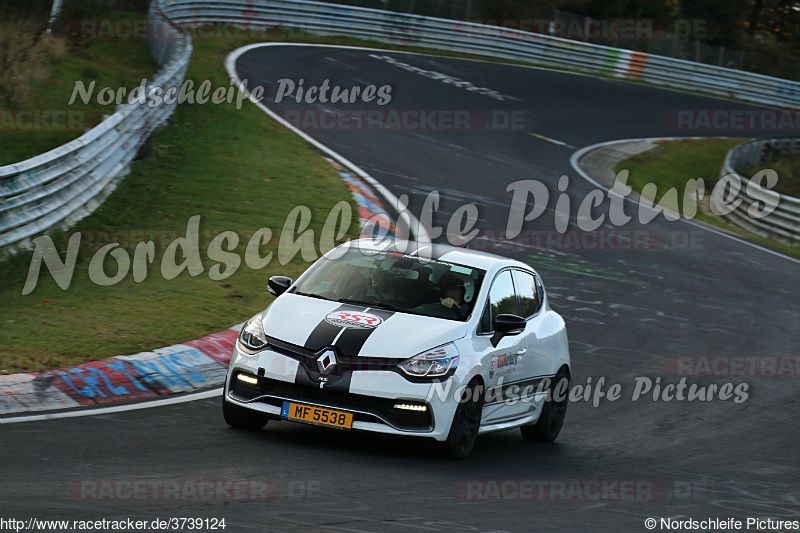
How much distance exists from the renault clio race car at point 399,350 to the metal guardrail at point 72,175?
192 inches

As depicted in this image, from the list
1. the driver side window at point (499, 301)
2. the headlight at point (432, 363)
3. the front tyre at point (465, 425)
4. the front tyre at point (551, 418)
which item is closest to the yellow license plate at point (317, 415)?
the headlight at point (432, 363)

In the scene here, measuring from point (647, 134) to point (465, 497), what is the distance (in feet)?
89.8

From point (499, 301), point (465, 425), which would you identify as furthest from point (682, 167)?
point (465, 425)

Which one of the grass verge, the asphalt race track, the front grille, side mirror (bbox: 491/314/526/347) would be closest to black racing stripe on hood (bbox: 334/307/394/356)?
the front grille

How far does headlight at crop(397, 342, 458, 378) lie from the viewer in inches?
311

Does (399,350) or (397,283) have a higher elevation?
(397,283)

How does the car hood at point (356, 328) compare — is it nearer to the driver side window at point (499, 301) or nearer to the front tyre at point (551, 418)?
the driver side window at point (499, 301)

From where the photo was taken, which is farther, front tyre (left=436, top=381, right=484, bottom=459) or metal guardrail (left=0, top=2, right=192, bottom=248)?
metal guardrail (left=0, top=2, right=192, bottom=248)

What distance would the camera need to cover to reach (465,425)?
8.23m

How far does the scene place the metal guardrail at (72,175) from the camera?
1252 cm

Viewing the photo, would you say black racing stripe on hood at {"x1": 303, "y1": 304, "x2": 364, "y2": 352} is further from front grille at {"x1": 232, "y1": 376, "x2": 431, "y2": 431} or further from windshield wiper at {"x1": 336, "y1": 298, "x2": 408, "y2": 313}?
windshield wiper at {"x1": 336, "y1": 298, "x2": 408, "y2": 313}

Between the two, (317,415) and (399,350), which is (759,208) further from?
(317,415)

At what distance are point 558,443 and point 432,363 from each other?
2.50m

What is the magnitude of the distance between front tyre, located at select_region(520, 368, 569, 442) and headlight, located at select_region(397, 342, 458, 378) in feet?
6.66
